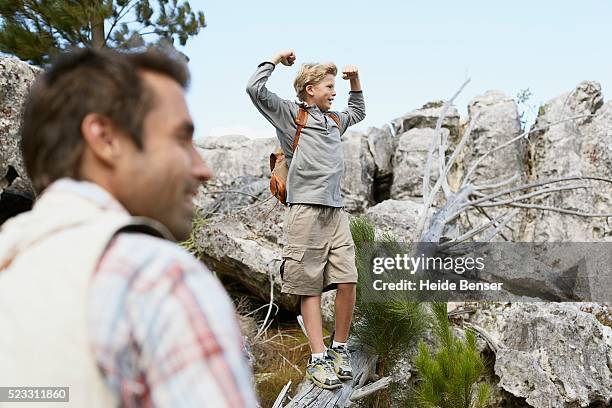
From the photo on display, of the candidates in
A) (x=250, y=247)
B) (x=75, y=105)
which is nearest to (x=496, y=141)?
(x=250, y=247)

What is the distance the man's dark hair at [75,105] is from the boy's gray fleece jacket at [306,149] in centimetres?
295

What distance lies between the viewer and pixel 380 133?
11.2 metres

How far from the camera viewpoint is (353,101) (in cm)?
429

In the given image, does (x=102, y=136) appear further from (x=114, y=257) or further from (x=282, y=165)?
(x=282, y=165)

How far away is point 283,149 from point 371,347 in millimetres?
1374

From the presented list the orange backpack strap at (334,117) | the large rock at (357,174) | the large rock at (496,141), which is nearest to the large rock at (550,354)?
the orange backpack strap at (334,117)

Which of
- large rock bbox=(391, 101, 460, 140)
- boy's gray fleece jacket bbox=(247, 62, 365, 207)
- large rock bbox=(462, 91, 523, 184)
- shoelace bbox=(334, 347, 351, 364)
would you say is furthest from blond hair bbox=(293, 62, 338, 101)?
large rock bbox=(391, 101, 460, 140)

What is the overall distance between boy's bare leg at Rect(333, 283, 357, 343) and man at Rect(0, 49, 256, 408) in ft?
10.1

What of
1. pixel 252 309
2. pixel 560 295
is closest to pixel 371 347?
pixel 252 309

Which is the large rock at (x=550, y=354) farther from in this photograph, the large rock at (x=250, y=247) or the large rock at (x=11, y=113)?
the large rock at (x=11, y=113)

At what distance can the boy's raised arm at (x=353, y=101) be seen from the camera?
4164 mm

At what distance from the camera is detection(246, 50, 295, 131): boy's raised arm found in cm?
372

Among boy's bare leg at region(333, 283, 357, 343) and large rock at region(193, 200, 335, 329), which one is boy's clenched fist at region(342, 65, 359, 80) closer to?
boy's bare leg at region(333, 283, 357, 343)

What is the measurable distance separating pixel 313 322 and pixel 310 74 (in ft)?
4.51
